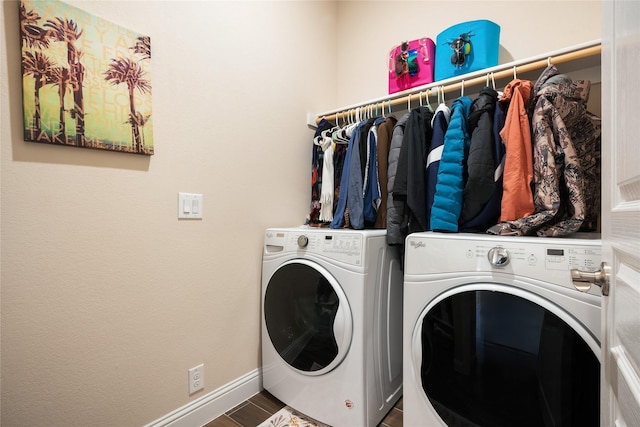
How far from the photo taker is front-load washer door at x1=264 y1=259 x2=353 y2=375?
1.28 meters

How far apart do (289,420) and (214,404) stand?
37 cm

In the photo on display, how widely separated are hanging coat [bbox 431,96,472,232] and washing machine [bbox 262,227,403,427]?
0.29m

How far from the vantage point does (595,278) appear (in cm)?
55

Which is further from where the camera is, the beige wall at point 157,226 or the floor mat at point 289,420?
the floor mat at point 289,420

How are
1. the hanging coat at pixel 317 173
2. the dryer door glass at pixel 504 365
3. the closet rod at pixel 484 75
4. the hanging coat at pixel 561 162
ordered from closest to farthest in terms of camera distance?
the dryer door glass at pixel 504 365 < the hanging coat at pixel 561 162 < the closet rod at pixel 484 75 < the hanging coat at pixel 317 173

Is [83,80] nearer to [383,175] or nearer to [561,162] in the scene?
[383,175]

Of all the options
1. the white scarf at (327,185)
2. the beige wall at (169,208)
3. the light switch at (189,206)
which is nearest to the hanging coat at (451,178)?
the white scarf at (327,185)

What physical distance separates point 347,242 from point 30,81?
123 cm

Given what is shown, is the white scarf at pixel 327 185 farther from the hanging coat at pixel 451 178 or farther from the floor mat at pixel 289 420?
the floor mat at pixel 289 420

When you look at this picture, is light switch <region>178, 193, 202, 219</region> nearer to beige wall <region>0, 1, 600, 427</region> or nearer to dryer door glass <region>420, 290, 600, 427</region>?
beige wall <region>0, 1, 600, 427</region>

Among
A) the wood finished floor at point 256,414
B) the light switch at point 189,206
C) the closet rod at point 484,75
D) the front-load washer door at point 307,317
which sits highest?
the closet rod at point 484,75

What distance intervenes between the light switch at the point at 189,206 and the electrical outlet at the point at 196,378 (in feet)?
2.30

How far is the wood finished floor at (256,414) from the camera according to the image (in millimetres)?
1385

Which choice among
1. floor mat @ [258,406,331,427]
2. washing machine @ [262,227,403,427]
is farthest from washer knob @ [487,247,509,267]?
floor mat @ [258,406,331,427]
